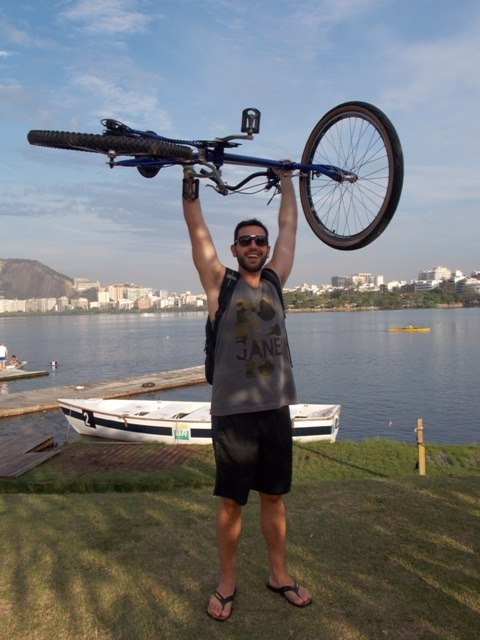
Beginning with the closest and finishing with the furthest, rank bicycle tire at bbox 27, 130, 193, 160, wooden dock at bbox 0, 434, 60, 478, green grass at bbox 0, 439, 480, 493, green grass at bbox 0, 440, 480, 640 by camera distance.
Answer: green grass at bbox 0, 440, 480, 640 < bicycle tire at bbox 27, 130, 193, 160 < green grass at bbox 0, 439, 480, 493 < wooden dock at bbox 0, 434, 60, 478

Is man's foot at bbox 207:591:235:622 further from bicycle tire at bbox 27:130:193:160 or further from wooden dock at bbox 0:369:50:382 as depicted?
wooden dock at bbox 0:369:50:382

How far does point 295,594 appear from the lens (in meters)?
3.56

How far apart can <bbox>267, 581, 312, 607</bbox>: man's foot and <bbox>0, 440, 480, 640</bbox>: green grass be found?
0.05 meters

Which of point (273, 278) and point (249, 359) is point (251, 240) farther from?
point (249, 359)

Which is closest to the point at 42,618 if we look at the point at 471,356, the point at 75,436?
the point at 75,436

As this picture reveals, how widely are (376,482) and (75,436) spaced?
55.5 ft

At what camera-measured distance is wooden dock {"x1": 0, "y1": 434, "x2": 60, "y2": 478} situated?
12551mm

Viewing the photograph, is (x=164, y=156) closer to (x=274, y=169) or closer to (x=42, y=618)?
(x=274, y=169)

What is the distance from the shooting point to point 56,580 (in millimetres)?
3895

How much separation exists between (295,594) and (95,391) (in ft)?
90.5

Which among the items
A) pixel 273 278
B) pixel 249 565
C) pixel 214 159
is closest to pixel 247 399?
pixel 273 278

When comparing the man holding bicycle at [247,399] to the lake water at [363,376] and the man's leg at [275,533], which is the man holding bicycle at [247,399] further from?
the lake water at [363,376]


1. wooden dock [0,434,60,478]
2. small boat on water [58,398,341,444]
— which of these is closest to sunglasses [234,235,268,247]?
wooden dock [0,434,60,478]

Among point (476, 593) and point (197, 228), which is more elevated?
point (197, 228)
